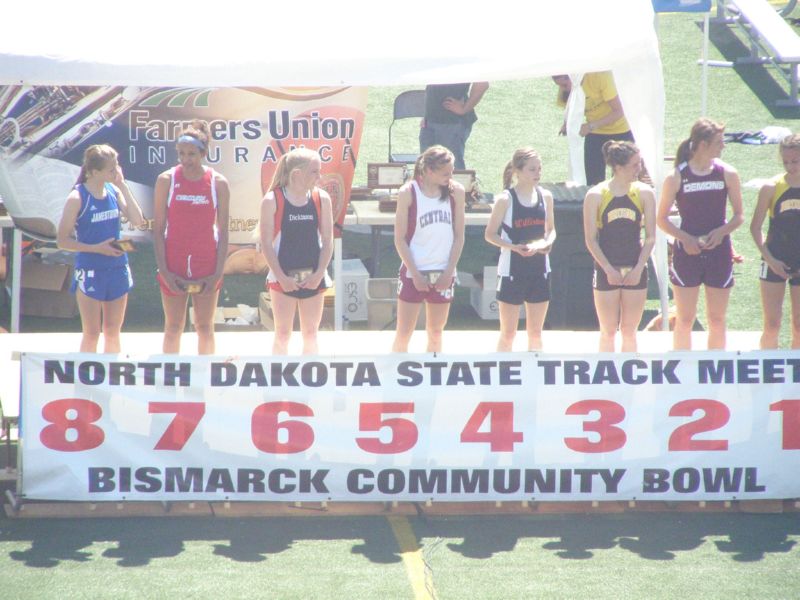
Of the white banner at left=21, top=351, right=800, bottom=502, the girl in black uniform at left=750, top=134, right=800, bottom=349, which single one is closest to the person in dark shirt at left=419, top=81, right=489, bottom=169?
the girl in black uniform at left=750, top=134, right=800, bottom=349

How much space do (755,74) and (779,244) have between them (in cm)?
1054

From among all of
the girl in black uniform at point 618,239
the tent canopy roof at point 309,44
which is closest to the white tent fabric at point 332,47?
the tent canopy roof at point 309,44

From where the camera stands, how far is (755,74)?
1688 cm

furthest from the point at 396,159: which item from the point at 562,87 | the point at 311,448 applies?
the point at 311,448

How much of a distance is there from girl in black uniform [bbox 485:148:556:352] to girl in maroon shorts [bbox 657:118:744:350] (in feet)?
2.49

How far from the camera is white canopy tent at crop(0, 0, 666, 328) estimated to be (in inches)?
307

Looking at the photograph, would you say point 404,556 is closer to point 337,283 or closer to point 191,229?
point 191,229

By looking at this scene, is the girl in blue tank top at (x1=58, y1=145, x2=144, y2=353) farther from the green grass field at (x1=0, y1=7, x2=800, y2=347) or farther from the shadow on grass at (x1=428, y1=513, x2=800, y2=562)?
the green grass field at (x1=0, y1=7, x2=800, y2=347)

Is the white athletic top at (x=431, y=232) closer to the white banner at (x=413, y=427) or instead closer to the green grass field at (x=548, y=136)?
the white banner at (x=413, y=427)

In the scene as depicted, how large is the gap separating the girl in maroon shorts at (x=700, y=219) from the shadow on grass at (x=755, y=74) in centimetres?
895

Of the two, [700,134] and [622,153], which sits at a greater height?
[700,134]

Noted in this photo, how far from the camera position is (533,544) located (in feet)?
19.9

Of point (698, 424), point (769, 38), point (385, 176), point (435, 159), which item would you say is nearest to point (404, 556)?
point (698, 424)

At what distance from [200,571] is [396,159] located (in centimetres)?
721
